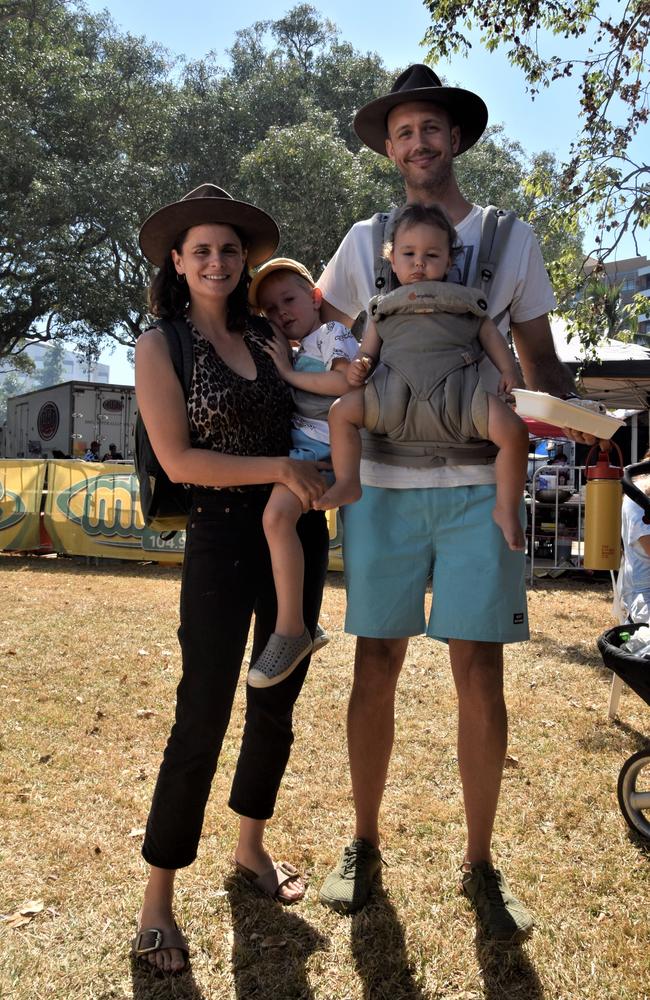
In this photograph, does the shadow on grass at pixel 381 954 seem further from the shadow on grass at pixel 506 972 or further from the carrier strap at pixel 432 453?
the carrier strap at pixel 432 453

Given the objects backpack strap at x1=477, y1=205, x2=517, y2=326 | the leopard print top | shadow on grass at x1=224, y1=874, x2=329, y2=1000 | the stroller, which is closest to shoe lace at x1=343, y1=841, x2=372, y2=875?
shadow on grass at x1=224, y1=874, x2=329, y2=1000

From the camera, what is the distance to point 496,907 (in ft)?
8.87

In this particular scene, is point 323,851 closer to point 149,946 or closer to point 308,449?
point 149,946

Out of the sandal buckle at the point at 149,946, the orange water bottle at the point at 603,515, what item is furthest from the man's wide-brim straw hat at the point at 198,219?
the sandal buckle at the point at 149,946

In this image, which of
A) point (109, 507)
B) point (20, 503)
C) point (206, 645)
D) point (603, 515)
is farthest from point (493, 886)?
point (20, 503)

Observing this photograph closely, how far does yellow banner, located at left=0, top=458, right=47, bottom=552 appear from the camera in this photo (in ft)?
38.2

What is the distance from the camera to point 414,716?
5.12 m

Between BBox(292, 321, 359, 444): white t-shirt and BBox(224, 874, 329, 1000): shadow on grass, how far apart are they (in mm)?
1650

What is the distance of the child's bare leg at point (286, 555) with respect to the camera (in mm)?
2527

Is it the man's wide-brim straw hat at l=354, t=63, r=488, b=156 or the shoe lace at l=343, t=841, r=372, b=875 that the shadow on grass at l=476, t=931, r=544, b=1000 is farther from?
the man's wide-brim straw hat at l=354, t=63, r=488, b=156

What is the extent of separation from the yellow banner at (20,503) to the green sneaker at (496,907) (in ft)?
33.1

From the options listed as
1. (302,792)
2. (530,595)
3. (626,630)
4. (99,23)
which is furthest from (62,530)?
(99,23)

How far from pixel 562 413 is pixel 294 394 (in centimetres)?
94

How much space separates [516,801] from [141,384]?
269 centimetres
